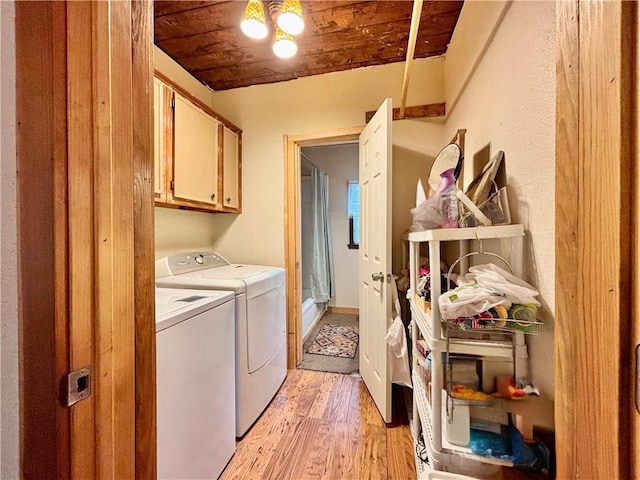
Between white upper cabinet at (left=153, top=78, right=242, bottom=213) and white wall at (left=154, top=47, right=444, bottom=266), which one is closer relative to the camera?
white upper cabinet at (left=153, top=78, right=242, bottom=213)

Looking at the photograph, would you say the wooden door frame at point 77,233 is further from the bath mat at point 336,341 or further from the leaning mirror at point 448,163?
the bath mat at point 336,341

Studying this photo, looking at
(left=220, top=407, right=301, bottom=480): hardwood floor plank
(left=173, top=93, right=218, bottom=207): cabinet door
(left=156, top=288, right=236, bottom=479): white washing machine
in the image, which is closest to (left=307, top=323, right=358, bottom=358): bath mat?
(left=220, top=407, right=301, bottom=480): hardwood floor plank

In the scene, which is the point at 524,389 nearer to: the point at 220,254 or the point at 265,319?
the point at 265,319

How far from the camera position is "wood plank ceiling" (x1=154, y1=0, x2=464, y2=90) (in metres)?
1.71

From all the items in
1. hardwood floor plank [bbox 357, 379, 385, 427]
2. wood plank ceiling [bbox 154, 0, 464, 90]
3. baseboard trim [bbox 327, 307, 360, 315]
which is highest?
wood plank ceiling [bbox 154, 0, 464, 90]

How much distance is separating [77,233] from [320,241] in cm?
336

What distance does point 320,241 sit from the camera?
375 cm

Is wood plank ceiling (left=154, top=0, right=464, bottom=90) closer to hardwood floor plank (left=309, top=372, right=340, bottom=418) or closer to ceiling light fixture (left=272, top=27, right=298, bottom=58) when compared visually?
ceiling light fixture (left=272, top=27, right=298, bottom=58)

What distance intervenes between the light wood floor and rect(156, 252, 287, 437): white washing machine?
13 cm

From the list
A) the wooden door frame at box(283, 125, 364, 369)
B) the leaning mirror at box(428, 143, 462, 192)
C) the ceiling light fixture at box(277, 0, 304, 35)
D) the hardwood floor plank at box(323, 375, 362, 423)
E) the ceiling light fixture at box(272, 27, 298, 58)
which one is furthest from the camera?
the wooden door frame at box(283, 125, 364, 369)

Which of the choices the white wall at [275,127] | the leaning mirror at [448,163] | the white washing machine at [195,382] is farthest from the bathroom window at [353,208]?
the white washing machine at [195,382]

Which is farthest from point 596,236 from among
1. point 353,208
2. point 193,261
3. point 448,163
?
point 353,208

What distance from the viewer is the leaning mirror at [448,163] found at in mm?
1166

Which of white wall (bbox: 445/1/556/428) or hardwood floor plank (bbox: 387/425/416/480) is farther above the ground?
white wall (bbox: 445/1/556/428)
